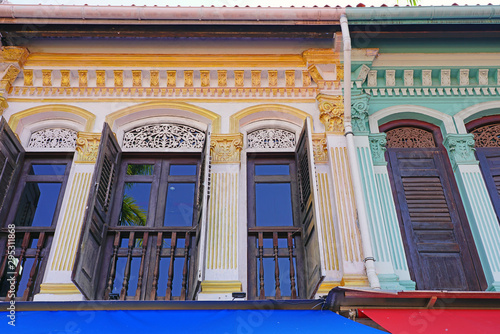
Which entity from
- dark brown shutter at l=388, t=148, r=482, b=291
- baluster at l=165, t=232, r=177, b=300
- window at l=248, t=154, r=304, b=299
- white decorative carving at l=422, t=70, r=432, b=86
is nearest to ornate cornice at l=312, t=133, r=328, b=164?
window at l=248, t=154, r=304, b=299

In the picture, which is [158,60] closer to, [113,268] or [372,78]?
[372,78]

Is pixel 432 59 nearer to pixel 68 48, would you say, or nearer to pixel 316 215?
pixel 316 215

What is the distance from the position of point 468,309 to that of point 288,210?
2279mm

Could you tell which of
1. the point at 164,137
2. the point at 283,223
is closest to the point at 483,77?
the point at 283,223

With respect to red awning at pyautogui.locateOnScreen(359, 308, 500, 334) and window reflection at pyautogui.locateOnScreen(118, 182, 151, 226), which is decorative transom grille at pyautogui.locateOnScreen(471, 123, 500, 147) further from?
window reflection at pyautogui.locateOnScreen(118, 182, 151, 226)

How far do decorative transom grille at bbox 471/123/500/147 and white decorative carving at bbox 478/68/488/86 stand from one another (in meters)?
0.55

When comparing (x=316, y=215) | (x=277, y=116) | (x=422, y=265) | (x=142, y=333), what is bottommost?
(x=142, y=333)

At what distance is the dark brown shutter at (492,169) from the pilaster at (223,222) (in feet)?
9.40

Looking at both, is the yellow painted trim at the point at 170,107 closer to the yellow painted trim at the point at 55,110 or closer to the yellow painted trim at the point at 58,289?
the yellow painted trim at the point at 55,110

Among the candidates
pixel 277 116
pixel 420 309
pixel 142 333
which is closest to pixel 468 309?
pixel 420 309

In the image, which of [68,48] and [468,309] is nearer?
[468,309]

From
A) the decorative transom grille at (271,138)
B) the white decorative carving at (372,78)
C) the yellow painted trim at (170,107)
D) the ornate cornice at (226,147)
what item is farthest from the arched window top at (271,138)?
the white decorative carving at (372,78)

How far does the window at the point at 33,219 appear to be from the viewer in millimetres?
5574

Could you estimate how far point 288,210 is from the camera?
6328 mm
